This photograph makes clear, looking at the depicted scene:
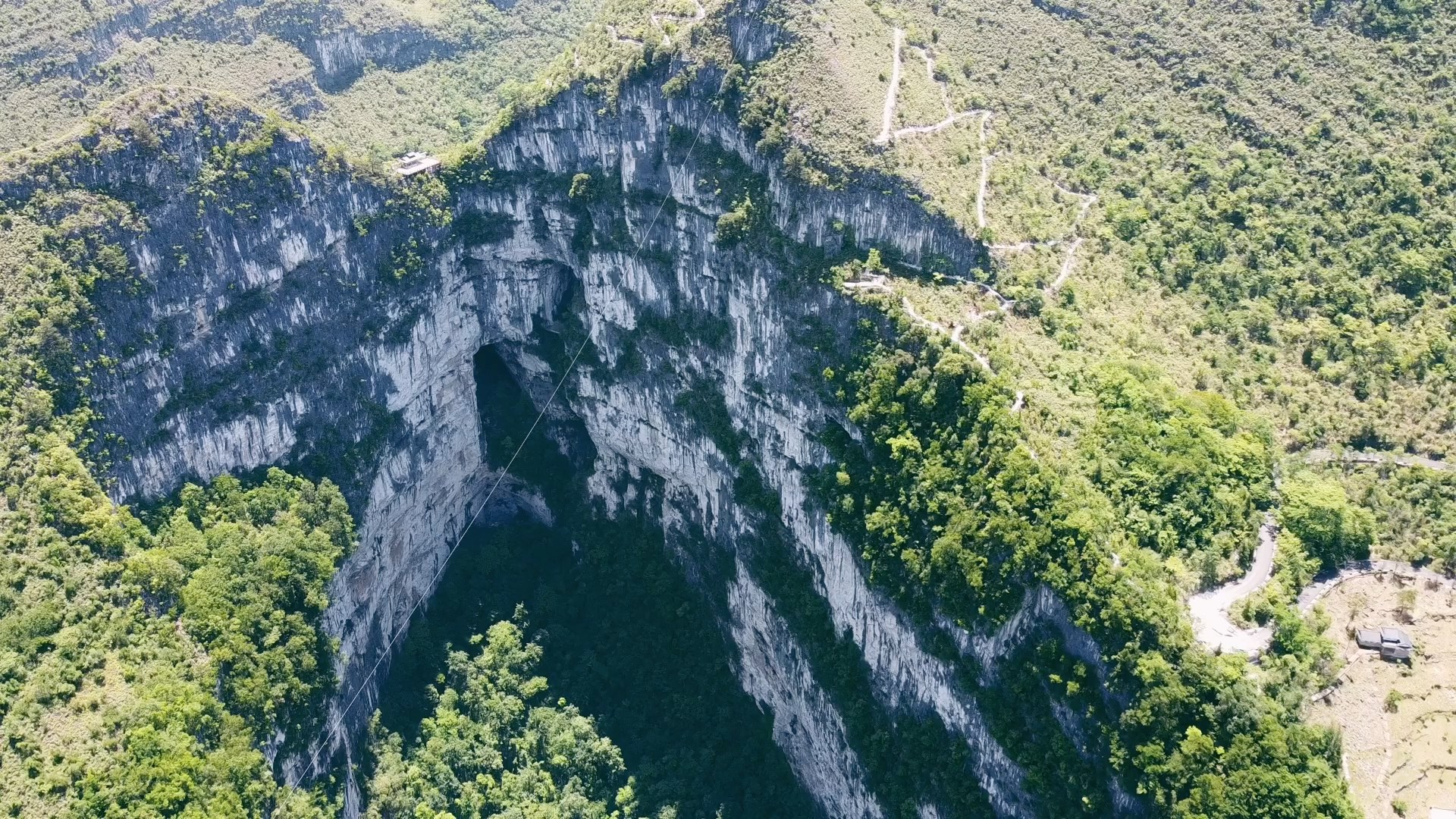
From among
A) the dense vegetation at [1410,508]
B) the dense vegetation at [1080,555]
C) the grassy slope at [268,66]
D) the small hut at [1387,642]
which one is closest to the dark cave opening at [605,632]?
the dense vegetation at [1080,555]

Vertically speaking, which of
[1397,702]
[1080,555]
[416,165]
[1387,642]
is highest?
[416,165]

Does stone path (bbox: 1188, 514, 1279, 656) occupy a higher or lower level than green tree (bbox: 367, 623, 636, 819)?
higher

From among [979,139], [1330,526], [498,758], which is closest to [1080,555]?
[1330,526]

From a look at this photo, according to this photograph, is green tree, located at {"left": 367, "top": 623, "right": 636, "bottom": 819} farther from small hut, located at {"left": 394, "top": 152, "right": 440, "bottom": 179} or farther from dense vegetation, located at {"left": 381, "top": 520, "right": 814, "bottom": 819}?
small hut, located at {"left": 394, "top": 152, "right": 440, "bottom": 179}

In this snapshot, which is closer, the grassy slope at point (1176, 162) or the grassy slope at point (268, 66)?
the grassy slope at point (1176, 162)

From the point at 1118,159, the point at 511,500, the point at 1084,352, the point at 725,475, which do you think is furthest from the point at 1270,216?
the point at 511,500

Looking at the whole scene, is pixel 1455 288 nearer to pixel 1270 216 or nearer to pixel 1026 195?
pixel 1270 216

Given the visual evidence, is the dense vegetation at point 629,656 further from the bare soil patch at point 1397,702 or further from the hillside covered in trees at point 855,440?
the bare soil patch at point 1397,702

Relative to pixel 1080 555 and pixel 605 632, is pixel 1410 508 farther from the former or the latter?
pixel 605 632

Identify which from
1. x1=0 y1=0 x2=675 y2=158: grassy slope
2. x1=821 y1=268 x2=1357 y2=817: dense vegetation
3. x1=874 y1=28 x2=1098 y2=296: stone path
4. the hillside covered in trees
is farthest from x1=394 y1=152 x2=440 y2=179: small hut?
x1=821 y1=268 x2=1357 y2=817: dense vegetation
